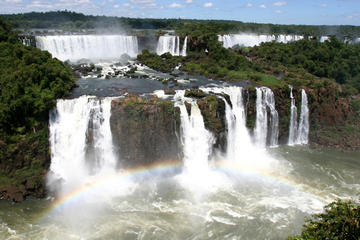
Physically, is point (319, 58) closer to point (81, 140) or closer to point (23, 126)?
point (81, 140)

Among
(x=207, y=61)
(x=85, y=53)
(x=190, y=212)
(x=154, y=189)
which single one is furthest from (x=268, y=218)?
(x=85, y=53)

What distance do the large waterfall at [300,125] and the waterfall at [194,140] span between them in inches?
316

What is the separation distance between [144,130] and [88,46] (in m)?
20.6

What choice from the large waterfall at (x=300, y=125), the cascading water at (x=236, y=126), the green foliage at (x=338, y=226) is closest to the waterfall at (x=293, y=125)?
the large waterfall at (x=300, y=125)

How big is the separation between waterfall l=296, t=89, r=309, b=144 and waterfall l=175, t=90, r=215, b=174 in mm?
8767

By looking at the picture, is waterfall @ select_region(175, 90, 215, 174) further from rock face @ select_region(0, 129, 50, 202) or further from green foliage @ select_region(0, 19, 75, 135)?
rock face @ select_region(0, 129, 50, 202)

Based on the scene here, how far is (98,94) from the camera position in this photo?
1964 centimetres

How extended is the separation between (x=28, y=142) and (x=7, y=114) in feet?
5.75

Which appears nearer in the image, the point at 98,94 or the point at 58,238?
the point at 58,238

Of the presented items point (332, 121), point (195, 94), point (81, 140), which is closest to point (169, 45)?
point (195, 94)

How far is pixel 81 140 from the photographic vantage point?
53.8ft

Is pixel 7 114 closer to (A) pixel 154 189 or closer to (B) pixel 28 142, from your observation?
(B) pixel 28 142

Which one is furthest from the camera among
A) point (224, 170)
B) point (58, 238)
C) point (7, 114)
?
point (224, 170)

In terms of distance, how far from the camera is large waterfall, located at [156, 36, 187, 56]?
37.0 m
